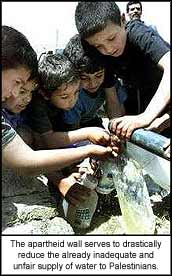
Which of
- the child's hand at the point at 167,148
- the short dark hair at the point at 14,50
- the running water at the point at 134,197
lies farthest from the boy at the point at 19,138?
the child's hand at the point at 167,148

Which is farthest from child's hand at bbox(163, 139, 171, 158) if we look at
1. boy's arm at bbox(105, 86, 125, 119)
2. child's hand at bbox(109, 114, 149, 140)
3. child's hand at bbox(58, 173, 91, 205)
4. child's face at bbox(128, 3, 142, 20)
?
child's face at bbox(128, 3, 142, 20)

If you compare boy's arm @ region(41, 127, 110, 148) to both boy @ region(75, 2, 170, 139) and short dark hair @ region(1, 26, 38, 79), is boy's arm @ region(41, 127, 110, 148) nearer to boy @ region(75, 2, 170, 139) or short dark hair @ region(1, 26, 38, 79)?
boy @ region(75, 2, 170, 139)

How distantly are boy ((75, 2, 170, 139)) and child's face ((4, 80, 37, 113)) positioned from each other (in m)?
0.44

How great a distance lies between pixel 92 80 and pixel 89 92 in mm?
147

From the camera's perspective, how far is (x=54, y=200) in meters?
2.63

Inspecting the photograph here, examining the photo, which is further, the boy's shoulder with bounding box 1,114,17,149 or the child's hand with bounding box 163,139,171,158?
the boy's shoulder with bounding box 1,114,17,149

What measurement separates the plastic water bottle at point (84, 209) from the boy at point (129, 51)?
436 mm

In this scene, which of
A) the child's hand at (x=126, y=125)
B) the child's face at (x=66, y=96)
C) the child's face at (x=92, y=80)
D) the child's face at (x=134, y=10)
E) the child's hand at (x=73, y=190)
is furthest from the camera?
the child's face at (x=134, y=10)

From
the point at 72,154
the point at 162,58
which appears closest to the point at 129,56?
the point at 162,58

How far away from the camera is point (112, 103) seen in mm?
2875

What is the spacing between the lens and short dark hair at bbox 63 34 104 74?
2.56 m

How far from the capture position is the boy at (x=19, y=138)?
215 centimetres

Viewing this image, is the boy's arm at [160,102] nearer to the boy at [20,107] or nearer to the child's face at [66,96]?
the child's face at [66,96]

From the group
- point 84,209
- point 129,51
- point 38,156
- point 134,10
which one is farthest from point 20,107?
point 134,10
